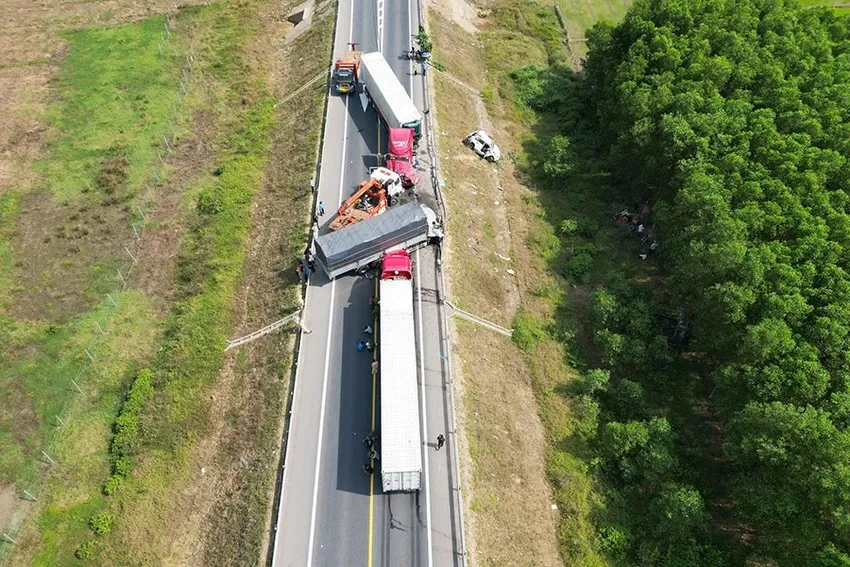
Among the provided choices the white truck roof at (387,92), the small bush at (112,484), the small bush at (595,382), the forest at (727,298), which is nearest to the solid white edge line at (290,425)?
the small bush at (112,484)

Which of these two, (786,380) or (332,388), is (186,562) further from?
(786,380)

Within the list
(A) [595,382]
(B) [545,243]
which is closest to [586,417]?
(A) [595,382]

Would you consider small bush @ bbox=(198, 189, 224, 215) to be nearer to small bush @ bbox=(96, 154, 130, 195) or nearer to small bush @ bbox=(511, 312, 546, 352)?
small bush @ bbox=(96, 154, 130, 195)

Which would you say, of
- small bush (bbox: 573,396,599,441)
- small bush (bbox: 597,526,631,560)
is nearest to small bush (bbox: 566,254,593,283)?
small bush (bbox: 573,396,599,441)

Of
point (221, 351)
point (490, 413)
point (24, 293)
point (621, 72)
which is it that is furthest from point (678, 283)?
point (24, 293)

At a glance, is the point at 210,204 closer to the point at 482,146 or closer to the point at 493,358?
the point at 482,146

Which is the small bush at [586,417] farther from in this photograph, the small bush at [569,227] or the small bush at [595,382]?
the small bush at [569,227]
